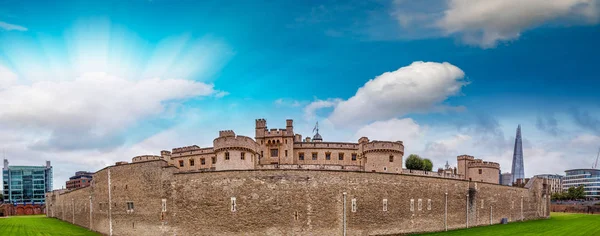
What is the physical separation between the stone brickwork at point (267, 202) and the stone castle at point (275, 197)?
0.09 m

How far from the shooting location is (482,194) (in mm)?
54906

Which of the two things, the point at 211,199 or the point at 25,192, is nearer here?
the point at 211,199

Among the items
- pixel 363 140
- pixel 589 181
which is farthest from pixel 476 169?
pixel 589 181

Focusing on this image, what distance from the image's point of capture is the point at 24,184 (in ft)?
542

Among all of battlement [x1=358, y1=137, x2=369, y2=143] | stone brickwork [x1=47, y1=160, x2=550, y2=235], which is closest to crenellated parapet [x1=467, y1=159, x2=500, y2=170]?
battlement [x1=358, y1=137, x2=369, y2=143]

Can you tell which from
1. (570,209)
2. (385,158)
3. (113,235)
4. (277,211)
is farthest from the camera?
(570,209)

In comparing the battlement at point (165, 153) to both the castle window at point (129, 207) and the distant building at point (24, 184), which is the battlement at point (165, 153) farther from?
the distant building at point (24, 184)

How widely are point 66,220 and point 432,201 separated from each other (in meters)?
67.4

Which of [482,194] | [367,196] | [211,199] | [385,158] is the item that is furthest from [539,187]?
[211,199]

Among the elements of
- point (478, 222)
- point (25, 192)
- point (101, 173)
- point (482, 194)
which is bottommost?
point (25, 192)

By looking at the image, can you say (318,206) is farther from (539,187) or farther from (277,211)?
(539,187)

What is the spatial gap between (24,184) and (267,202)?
555 ft

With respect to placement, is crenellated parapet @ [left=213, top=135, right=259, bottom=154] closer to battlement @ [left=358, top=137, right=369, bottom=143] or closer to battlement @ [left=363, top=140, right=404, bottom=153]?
battlement @ [left=363, top=140, right=404, bottom=153]

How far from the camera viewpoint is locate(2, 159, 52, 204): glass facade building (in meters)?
164
